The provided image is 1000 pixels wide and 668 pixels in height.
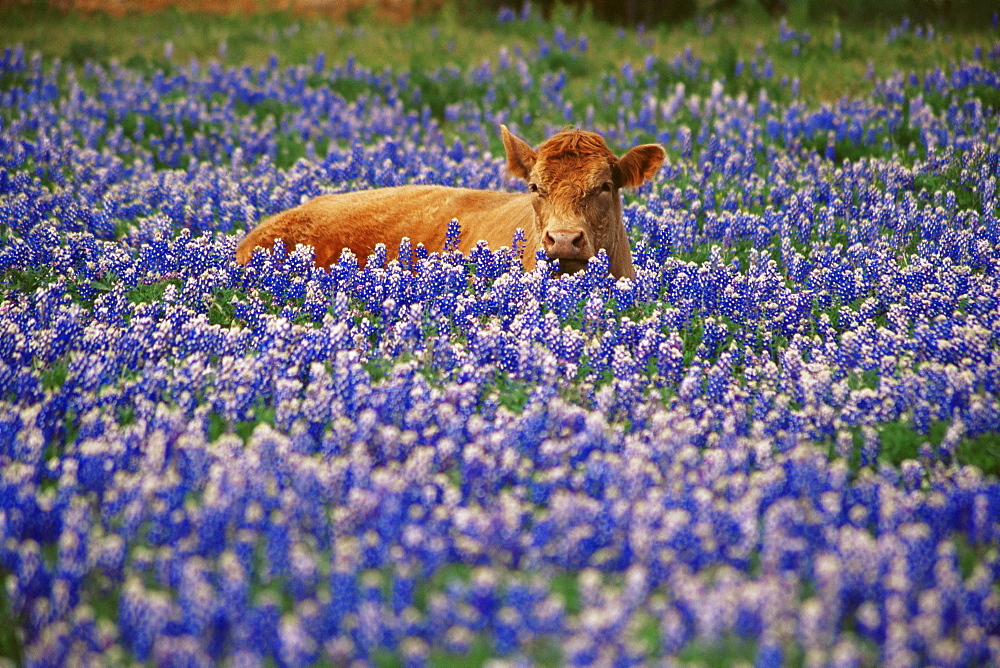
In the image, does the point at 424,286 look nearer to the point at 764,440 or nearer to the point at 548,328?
the point at 548,328

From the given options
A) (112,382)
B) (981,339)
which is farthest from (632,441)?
(112,382)

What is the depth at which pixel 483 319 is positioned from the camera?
551cm

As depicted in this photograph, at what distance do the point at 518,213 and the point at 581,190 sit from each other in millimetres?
1032

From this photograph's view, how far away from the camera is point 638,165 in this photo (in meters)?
6.59

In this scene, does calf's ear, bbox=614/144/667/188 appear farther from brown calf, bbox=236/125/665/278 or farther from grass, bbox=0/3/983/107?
grass, bbox=0/3/983/107

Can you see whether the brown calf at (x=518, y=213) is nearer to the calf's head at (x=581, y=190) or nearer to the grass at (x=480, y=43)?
the calf's head at (x=581, y=190)

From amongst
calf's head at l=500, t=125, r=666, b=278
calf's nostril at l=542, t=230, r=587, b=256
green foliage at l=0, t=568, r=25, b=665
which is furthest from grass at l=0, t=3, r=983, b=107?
green foliage at l=0, t=568, r=25, b=665

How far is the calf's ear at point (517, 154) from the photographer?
6836 millimetres

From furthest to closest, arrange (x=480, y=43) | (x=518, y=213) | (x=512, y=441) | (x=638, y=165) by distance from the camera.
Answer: (x=480, y=43)
(x=518, y=213)
(x=638, y=165)
(x=512, y=441)

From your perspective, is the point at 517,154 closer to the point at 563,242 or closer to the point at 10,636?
the point at 563,242

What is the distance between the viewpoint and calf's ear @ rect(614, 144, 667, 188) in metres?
6.52

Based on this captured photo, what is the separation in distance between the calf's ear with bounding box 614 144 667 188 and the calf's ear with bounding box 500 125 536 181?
2.38 ft

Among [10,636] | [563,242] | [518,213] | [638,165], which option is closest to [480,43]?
[518,213]

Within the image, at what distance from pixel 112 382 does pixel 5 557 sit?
151cm
